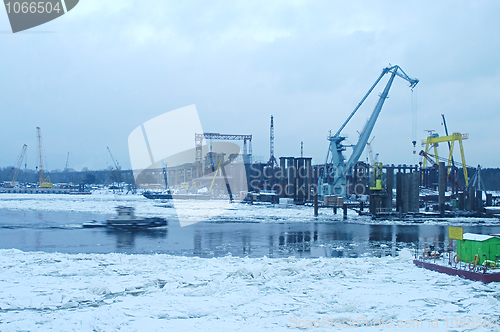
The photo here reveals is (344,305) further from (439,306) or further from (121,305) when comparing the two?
(121,305)

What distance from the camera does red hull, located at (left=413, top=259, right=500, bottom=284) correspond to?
33.5 ft

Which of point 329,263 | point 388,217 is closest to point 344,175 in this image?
point 388,217

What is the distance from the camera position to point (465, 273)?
35.4 feet

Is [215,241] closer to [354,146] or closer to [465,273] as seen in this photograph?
[465,273]

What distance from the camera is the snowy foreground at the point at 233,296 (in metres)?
7.59

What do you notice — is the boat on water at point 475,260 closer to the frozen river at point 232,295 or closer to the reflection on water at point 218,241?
the frozen river at point 232,295

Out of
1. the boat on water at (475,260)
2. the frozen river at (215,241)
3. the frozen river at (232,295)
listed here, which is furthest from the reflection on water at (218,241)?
the boat on water at (475,260)

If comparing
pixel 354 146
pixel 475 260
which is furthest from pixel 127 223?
pixel 354 146

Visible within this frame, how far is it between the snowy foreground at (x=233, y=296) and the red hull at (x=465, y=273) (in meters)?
0.26

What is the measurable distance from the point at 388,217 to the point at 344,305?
101ft

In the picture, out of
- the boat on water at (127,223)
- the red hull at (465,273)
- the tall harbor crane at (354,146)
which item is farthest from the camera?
the tall harbor crane at (354,146)

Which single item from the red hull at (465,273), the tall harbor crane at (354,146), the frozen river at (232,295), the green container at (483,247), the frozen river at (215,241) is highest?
the tall harbor crane at (354,146)

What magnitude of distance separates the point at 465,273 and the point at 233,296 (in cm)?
692

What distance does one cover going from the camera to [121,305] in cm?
859
